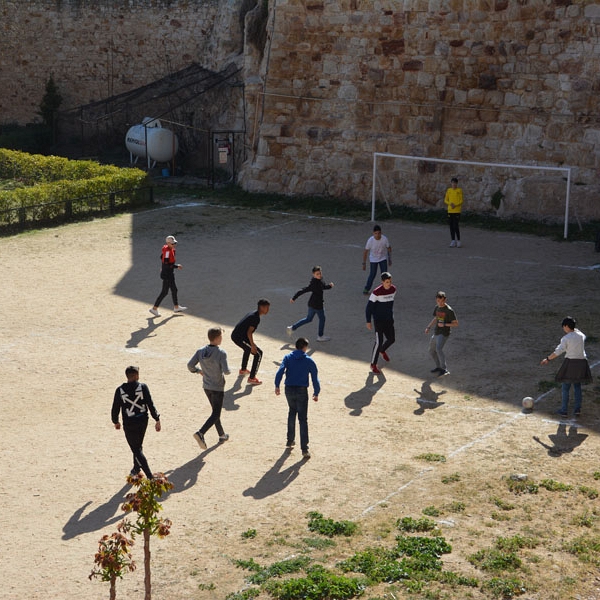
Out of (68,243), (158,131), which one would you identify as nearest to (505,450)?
(68,243)

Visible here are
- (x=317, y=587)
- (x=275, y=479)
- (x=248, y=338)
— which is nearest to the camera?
(x=317, y=587)

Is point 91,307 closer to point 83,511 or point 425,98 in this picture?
point 83,511

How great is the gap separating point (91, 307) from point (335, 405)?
6.12 meters

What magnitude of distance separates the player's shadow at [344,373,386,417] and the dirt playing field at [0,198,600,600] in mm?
44

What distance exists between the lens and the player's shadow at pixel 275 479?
10484 millimetres

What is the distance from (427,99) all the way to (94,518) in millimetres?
17751

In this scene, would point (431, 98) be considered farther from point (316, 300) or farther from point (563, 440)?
point (563, 440)

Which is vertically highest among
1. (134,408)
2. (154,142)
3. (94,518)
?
(154,142)

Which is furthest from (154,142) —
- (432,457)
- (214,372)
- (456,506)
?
(456,506)

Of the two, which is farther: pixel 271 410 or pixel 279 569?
pixel 271 410

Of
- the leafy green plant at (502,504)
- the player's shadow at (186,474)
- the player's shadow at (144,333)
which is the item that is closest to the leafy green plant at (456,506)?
the leafy green plant at (502,504)

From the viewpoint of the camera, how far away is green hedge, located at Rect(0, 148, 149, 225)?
2359 centimetres

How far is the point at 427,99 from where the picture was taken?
2534 cm

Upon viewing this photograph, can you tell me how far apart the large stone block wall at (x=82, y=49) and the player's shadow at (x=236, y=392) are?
23.3m
